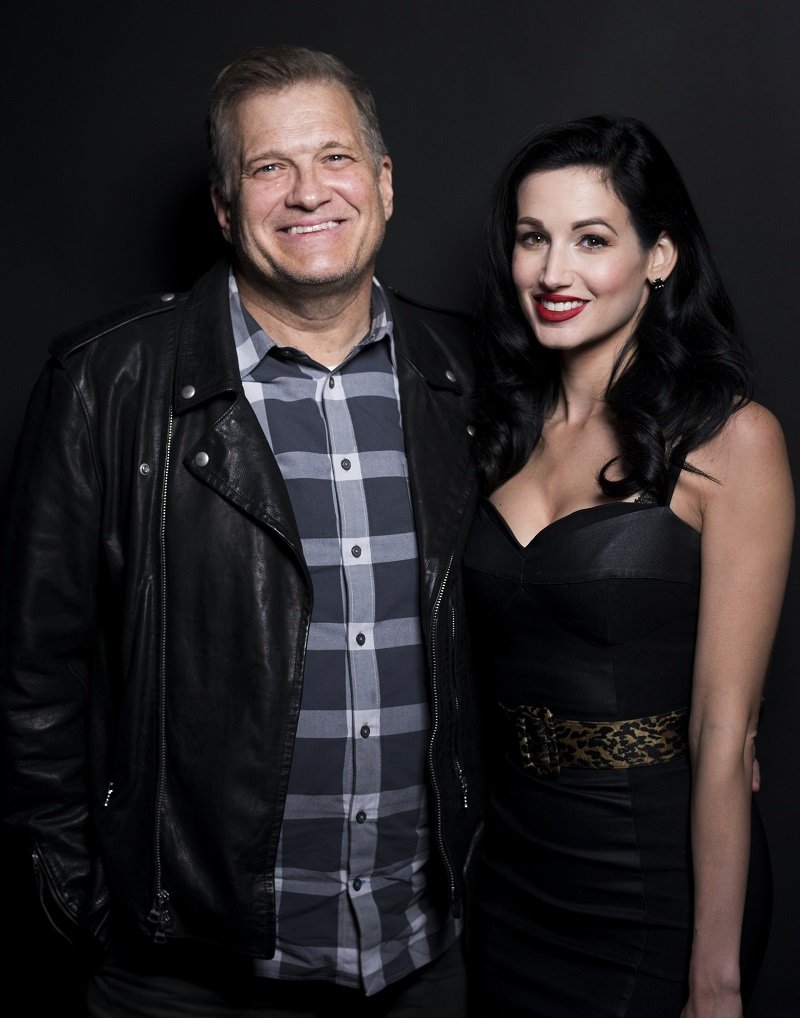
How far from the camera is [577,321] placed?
2539 millimetres

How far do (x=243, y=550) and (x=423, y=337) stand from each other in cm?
73

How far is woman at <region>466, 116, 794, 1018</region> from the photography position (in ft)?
7.63

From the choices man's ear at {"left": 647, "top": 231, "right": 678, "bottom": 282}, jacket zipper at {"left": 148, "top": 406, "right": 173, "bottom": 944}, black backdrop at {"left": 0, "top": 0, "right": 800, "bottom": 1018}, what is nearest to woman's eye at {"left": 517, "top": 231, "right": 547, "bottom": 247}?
man's ear at {"left": 647, "top": 231, "right": 678, "bottom": 282}

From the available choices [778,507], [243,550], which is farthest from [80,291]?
[778,507]

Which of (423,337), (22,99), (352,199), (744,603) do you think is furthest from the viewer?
(22,99)

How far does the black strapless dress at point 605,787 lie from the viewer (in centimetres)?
236

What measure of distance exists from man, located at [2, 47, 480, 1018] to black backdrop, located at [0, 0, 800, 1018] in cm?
56

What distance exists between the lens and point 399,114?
311 centimetres

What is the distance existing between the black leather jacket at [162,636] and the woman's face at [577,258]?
0.47 metres

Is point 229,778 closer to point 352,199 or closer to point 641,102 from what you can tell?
point 352,199

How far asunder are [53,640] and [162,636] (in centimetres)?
24

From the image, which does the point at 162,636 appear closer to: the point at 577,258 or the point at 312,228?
the point at 312,228

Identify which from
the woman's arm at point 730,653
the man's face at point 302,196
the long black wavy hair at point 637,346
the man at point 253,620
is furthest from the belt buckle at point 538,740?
the man's face at point 302,196

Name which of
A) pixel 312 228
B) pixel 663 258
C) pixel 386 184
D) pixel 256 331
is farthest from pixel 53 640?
pixel 663 258
